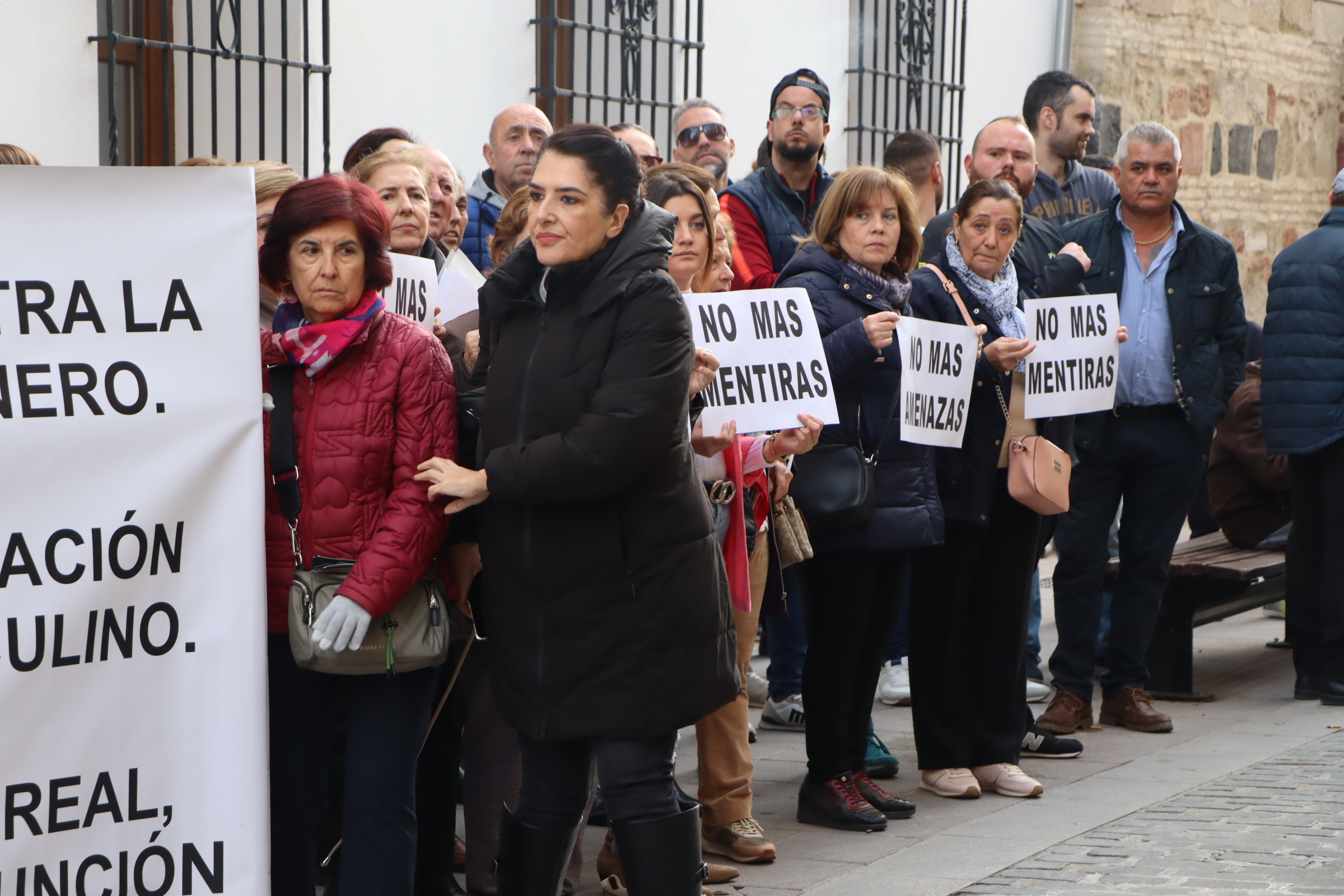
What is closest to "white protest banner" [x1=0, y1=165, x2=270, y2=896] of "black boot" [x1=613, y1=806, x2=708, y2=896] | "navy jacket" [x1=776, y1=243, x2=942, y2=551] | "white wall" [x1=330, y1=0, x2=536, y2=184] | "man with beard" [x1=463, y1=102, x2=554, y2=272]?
"black boot" [x1=613, y1=806, x2=708, y2=896]

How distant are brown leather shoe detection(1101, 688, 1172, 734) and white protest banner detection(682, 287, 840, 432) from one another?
239 cm

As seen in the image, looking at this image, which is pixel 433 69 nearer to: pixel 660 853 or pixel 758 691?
pixel 758 691

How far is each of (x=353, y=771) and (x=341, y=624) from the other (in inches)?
13.7

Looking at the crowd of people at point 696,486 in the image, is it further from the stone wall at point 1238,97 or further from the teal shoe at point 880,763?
the stone wall at point 1238,97

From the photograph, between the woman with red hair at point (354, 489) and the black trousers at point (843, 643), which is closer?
the woman with red hair at point (354, 489)

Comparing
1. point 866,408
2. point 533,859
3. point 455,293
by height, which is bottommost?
point 533,859

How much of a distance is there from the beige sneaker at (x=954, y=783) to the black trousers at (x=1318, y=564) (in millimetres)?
2239

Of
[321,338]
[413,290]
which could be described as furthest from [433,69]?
[321,338]

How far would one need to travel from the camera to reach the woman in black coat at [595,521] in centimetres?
325

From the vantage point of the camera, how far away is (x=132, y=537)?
110 inches

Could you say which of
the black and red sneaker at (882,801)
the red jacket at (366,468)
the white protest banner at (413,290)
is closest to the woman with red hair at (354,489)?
the red jacket at (366,468)

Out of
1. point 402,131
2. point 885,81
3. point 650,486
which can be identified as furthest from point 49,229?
point 885,81

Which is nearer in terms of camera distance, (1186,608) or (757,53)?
(1186,608)

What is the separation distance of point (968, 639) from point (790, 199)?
6.28 ft
